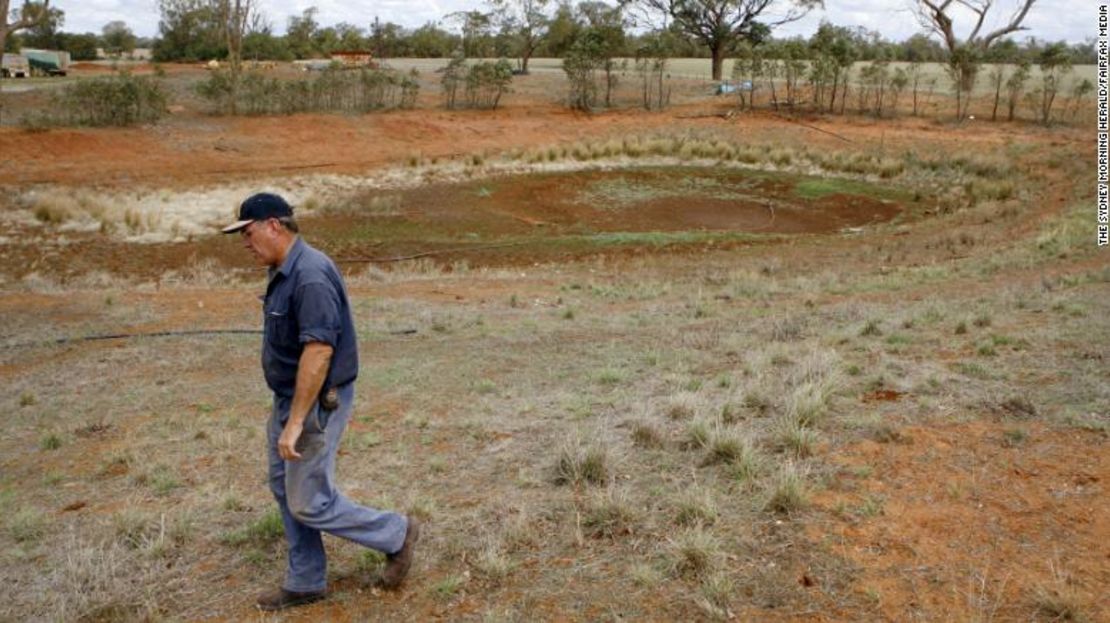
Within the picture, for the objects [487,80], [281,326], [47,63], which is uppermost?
[47,63]

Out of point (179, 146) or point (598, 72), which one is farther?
point (598, 72)

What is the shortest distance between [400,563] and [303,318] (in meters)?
1.24

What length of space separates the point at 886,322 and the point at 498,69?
1132 inches

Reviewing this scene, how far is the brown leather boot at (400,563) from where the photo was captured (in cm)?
407

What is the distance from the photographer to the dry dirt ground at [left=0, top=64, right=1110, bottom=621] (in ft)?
13.4

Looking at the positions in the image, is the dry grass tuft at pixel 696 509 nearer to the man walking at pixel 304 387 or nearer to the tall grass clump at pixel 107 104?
the man walking at pixel 304 387

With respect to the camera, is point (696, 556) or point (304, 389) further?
point (696, 556)

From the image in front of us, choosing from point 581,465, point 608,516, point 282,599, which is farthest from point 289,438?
point 581,465

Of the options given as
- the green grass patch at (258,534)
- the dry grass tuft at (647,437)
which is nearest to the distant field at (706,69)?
the dry grass tuft at (647,437)

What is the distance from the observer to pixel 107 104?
2702 centimetres

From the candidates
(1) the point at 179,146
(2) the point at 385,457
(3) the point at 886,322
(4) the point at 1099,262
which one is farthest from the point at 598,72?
(2) the point at 385,457

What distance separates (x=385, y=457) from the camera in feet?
19.2

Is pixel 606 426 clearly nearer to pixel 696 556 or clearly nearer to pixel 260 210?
pixel 696 556

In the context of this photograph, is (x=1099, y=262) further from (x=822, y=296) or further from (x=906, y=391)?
(x=906, y=391)
